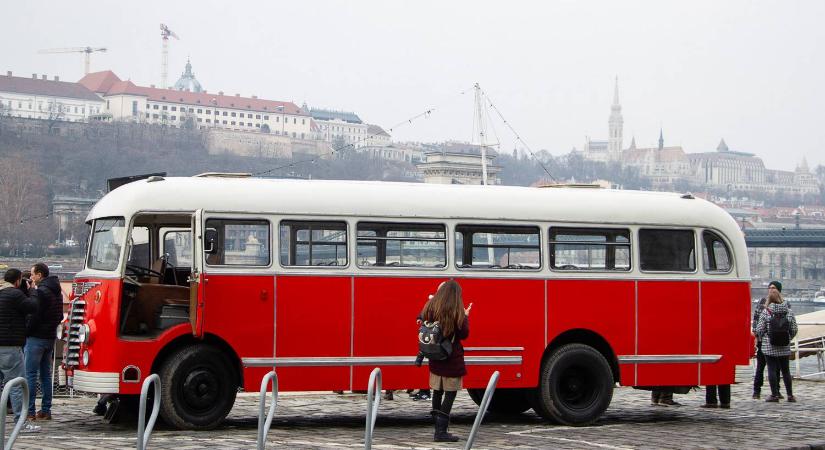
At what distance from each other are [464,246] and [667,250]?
7.86 ft

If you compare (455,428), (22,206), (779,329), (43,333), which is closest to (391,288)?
(455,428)

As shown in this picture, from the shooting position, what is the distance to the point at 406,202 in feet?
45.0

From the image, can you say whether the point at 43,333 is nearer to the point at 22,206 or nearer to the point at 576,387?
the point at 576,387

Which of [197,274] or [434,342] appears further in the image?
[197,274]

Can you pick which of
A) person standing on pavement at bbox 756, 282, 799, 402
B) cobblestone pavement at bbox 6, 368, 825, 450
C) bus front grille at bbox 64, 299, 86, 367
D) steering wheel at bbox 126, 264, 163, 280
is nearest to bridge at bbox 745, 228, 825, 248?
person standing on pavement at bbox 756, 282, 799, 402

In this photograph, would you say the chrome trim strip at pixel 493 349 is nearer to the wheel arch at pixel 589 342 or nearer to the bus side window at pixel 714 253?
the wheel arch at pixel 589 342

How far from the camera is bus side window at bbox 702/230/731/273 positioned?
14883 mm

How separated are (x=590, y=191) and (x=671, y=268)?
1.21 meters

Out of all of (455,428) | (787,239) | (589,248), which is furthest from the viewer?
(787,239)

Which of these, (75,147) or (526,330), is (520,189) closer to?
(526,330)

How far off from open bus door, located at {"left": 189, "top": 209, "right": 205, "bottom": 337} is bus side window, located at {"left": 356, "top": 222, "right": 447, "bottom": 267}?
154 centimetres

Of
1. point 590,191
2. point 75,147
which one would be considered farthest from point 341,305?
point 75,147

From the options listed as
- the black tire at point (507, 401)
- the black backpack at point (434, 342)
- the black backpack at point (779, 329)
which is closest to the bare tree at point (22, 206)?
the black backpack at point (779, 329)

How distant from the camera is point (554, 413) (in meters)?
14.1
